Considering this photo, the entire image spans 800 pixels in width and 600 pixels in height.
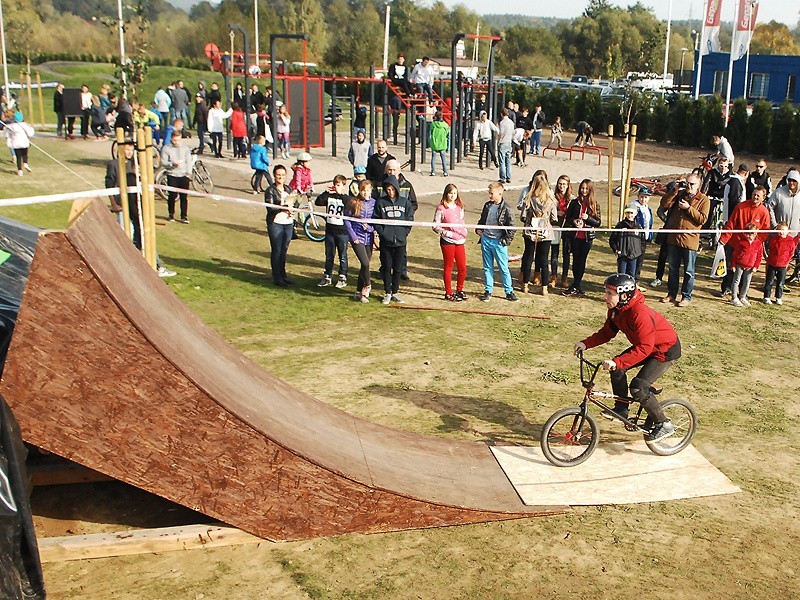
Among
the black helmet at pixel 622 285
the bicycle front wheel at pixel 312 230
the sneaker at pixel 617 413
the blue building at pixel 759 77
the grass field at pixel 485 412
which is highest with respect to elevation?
the blue building at pixel 759 77

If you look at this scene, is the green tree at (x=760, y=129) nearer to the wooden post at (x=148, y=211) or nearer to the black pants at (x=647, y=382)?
the wooden post at (x=148, y=211)

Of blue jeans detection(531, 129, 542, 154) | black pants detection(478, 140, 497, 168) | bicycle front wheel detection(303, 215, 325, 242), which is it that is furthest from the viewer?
blue jeans detection(531, 129, 542, 154)

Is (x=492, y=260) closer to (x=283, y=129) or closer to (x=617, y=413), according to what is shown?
(x=617, y=413)

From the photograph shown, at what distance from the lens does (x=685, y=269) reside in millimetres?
13172

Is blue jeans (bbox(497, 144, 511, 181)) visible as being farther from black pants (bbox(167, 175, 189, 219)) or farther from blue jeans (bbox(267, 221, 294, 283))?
blue jeans (bbox(267, 221, 294, 283))

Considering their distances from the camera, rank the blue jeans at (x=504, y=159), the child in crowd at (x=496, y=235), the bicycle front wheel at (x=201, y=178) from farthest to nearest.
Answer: the blue jeans at (x=504, y=159)
the bicycle front wheel at (x=201, y=178)
the child in crowd at (x=496, y=235)

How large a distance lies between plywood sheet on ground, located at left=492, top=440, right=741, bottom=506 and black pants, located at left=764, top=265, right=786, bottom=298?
20.5ft

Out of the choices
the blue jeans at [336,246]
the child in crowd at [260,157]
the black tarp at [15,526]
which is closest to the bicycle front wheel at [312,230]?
the child in crowd at [260,157]

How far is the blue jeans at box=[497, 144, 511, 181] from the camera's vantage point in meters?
22.9

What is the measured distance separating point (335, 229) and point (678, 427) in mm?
6677

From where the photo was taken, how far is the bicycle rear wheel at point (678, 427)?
797 cm

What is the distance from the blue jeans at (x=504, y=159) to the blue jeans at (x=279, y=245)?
10804 millimetres

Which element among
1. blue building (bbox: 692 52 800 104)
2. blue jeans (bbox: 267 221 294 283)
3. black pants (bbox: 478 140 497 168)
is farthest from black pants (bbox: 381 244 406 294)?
blue building (bbox: 692 52 800 104)

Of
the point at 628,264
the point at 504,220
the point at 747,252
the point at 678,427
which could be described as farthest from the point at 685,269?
the point at 678,427
